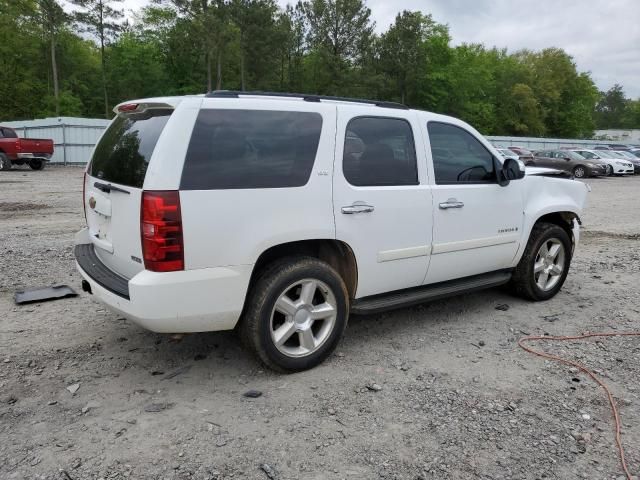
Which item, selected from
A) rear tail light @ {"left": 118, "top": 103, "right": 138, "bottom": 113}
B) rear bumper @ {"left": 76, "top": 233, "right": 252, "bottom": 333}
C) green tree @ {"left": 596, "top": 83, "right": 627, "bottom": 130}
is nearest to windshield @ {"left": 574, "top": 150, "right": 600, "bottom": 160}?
rear tail light @ {"left": 118, "top": 103, "right": 138, "bottom": 113}

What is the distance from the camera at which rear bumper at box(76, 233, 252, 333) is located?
3.10m

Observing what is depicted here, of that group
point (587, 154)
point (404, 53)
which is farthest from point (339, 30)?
point (587, 154)

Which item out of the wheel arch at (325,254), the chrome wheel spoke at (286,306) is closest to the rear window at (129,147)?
the wheel arch at (325,254)

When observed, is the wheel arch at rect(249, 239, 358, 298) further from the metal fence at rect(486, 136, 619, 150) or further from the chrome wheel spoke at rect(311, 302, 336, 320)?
the metal fence at rect(486, 136, 619, 150)

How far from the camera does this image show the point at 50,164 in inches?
1033

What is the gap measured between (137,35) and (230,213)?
61.5 metres

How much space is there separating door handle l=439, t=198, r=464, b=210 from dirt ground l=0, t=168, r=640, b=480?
1122 millimetres

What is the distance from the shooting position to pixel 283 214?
3.45 metres

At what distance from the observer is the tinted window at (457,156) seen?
4.39m

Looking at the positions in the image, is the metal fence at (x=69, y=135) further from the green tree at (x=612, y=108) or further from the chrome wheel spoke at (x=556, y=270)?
the green tree at (x=612, y=108)

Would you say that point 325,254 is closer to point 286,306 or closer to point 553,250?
point 286,306

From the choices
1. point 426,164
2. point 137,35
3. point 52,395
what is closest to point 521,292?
point 426,164

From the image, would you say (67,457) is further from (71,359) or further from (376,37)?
(376,37)

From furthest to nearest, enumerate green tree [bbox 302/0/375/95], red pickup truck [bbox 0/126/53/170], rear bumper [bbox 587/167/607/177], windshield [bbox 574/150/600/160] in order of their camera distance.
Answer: green tree [bbox 302/0/375/95] → windshield [bbox 574/150/600/160] → rear bumper [bbox 587/167/607/177] → red pickup truck [bbox 0/126/53/170]
